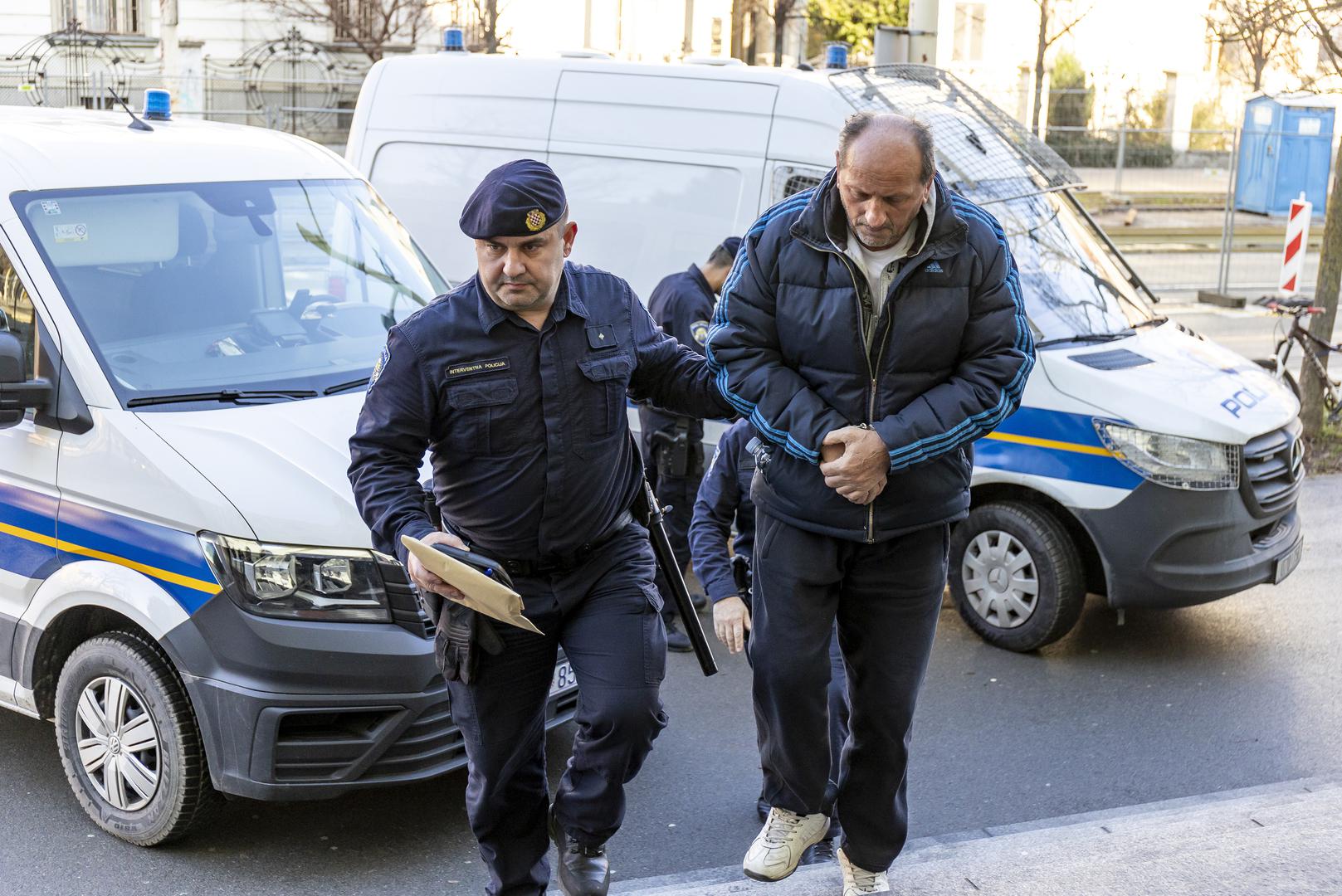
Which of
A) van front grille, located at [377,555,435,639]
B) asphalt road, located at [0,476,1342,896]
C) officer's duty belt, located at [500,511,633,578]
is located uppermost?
officer's duty belt, located at [500,511,633,578]

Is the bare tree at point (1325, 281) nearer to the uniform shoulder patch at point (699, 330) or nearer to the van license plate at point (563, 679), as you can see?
the uniform shoulder patch at point (699, 330)

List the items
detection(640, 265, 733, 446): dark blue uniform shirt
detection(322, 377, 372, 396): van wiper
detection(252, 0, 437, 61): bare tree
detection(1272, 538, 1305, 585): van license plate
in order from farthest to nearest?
detection(252, 0, 437, 61): bare tree < detection(1272, 538, 1305, 585): van license plate < detection(640, 265, 733, 446): dark blue uniform shirt < detection(322, 377, 372, 396): van wiper

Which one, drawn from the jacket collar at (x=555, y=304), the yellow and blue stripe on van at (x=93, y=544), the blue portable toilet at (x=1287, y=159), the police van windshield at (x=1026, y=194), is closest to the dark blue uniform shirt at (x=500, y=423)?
the jacket collar at (x=555, y=304)

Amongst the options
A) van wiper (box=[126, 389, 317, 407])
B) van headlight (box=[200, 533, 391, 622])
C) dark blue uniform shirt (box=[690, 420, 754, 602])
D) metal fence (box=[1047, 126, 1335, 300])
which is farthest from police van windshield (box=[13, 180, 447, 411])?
metal fence (box=[1047, 126, 1335, 300])

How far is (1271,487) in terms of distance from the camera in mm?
6328

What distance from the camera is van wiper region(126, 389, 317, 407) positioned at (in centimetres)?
464

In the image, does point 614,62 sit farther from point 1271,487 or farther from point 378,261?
point 1271,487

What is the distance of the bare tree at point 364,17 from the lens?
29.6 m

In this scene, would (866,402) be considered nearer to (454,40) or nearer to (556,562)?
(556,562)

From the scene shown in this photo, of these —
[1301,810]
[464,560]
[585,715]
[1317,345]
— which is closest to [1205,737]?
[1301,810]

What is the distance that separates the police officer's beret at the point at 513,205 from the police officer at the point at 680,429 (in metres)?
2.68

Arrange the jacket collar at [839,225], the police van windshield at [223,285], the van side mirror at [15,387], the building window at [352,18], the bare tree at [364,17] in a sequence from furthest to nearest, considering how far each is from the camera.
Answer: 1. the building window at [352,18]
2. the bare tree at [364,17]
3. the police van windshield at [223,285]
4. the van side mirror at [15,387]
5. the jacket collar at [839,225]

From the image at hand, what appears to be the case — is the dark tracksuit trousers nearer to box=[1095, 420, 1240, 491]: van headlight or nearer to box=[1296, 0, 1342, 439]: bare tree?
box=[1095, 420, 1240, 491]: van headlight

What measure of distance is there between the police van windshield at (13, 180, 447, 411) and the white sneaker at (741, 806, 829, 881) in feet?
6.79
